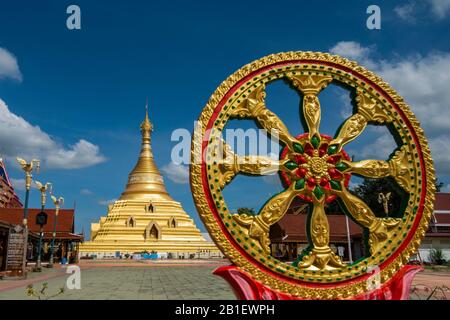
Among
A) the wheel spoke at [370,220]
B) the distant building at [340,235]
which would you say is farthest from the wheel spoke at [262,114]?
the distant building at [340,235]

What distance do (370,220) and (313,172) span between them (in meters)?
0.95

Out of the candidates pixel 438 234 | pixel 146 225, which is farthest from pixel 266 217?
pixel 146 225

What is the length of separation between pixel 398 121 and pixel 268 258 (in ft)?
8.42

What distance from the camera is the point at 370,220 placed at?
17.9 feet

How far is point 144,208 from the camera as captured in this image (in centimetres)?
4734

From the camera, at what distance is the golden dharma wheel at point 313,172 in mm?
5016

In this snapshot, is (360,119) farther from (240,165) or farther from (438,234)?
(438,234)

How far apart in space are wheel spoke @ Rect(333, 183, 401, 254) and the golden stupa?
1573 inches

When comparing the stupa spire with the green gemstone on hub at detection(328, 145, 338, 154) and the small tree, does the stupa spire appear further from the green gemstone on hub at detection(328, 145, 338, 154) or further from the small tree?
the green gemstone on hub at detection(328, 145, 338, 154)

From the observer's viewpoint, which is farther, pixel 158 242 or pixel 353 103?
pixel 158 242

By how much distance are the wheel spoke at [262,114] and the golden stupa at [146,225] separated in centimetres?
4004
